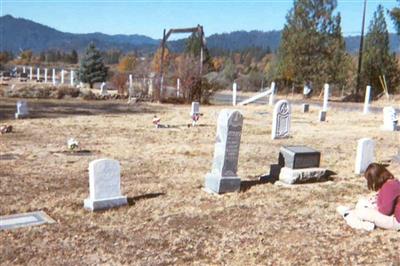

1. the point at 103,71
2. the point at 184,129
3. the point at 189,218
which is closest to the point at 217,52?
the point at 103,71

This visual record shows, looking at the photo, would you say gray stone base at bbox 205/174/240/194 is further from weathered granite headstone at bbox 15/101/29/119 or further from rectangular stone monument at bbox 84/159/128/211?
weathered granite headstone at bbox 15/101/29/119

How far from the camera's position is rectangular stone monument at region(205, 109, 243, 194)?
26.1ft

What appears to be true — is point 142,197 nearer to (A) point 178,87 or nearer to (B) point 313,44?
(A) point 178,87

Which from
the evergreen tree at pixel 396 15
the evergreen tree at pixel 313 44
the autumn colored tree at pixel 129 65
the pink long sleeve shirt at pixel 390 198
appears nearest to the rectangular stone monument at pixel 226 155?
the pink long sleeve shirt at pixel 390 198

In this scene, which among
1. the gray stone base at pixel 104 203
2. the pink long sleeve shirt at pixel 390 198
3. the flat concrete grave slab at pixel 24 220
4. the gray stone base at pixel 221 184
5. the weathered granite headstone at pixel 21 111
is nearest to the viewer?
the pink long sleeve shirt at pixel 390 198

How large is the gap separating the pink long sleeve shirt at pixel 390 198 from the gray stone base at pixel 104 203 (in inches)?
137

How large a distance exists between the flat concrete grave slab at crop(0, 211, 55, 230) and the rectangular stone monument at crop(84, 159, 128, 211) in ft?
2.09

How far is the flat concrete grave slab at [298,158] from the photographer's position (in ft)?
28.0

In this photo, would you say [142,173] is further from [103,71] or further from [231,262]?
[103,71]

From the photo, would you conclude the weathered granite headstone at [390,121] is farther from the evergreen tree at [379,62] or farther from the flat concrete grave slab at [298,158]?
the evergreen tree at [379,62]

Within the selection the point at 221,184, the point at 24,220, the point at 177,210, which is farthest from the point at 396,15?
the point at 24,220

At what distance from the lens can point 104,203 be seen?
705 cm

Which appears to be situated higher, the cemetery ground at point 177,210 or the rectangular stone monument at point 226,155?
the rectangular stone monument at point 226,155

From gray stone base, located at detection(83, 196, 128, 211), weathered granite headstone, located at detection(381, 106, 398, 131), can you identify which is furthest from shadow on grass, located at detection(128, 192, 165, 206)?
weathered granite headstone, located at detection(381, 106, 398, 131)
